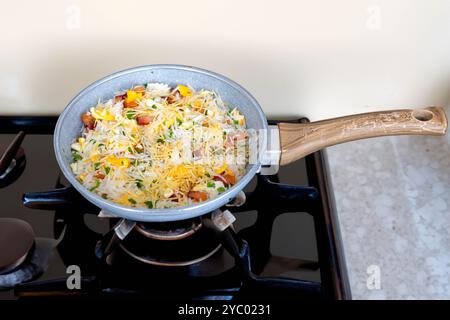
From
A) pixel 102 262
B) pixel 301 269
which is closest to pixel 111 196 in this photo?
pixel 102 262

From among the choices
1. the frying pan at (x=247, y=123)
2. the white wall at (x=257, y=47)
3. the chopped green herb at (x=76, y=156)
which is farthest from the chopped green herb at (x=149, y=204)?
the white wall at (x=257, y=47)

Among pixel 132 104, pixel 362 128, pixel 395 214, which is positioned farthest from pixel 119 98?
pixel 395 214

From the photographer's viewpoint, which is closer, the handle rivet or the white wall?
the handle rivet

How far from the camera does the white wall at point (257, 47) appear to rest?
2.92 ft

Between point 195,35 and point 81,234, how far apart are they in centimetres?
44

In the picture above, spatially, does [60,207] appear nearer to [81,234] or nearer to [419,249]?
[81,234]

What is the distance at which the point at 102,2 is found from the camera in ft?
2.88

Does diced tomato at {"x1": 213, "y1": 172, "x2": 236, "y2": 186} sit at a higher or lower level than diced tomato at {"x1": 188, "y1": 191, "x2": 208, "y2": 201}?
higher

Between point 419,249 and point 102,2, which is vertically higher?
point 102,2

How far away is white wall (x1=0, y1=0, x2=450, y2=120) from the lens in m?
0.89

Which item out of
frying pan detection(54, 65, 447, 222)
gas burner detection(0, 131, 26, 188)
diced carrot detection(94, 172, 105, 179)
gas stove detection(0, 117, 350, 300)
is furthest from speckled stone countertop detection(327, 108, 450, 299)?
gas burner detection(0, 131, 26, 188)

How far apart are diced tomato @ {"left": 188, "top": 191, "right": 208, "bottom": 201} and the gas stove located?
65mm

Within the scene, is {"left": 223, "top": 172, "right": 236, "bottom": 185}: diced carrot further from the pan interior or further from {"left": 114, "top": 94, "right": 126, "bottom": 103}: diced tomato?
{"left": 114, "top": 94, "right": 126, "bottom": 103}: diced tomato

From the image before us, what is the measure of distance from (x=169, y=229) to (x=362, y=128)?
1.18 feet
